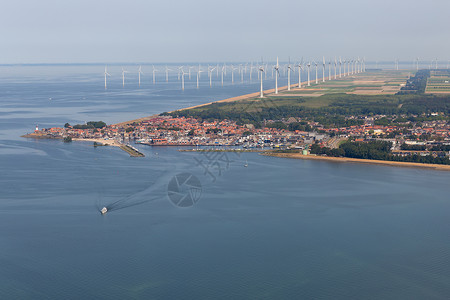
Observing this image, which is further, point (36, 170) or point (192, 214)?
point (36, 170)

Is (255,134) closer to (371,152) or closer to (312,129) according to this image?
(312,129)

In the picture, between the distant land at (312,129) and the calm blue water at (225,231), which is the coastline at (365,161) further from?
the calm blue water at (225,231)

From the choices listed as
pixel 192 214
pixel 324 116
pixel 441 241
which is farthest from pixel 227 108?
pixel 441 241

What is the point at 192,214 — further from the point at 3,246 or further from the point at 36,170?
the point at 36,170

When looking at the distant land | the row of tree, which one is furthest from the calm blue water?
the distant land

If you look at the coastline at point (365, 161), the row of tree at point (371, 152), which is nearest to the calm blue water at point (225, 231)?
the coastline at point (365, 161)

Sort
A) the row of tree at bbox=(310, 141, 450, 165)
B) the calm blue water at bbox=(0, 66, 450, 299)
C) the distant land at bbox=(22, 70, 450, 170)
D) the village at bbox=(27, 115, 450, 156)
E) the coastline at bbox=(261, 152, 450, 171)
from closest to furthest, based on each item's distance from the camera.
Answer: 1. the calm blue water at bbox=(0, 66, 450, 299)
2. the coastline at bbox=(261, 152, 450, 171)
3. the row of tree at bbox=(310, 141, 450, 165)
4. the distant land at bbox=(22, 70, 450, 170)
5. the village at bbox=(27, 115, 450, 156)

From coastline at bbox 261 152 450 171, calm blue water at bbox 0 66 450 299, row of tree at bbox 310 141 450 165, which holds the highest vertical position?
row of tree at bbox 310 141 450 165

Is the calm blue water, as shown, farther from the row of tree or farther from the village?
the village
